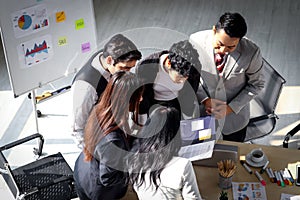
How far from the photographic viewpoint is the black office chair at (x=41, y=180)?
11.1 ft

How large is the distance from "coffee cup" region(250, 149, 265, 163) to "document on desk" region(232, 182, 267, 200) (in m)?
0.16

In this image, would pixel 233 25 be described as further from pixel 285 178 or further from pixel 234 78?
pixel 285 178

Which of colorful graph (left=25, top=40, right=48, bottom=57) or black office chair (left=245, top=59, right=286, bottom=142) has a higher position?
colorful graph (left=25, top=40, right=48, bottom=57)

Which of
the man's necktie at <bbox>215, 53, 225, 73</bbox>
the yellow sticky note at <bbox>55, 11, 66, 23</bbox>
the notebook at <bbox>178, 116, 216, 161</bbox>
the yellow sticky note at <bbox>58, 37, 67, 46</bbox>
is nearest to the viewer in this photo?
the notebook at <bbox>178, 116, 216, 161</bbox>

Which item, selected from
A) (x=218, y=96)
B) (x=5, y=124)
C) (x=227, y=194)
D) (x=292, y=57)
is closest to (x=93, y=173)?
(x=227, y=194)

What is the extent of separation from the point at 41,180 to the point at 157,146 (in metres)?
1.20

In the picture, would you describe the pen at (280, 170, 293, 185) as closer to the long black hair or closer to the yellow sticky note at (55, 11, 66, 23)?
the long black hair

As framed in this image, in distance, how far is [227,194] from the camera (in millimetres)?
3051

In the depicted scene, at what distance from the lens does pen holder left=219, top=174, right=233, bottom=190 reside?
305 cm

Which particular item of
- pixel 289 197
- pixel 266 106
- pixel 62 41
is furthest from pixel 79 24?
pixel 289 197

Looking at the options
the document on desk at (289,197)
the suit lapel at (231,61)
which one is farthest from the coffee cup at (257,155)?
the suit lapel at (231,61)

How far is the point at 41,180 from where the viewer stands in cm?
356

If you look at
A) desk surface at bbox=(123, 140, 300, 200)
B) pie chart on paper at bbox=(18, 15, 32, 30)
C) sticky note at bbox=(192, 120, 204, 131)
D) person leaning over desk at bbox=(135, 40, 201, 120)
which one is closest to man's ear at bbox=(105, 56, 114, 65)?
person leaning over desk at bbox=(135, 40, 201, 120)

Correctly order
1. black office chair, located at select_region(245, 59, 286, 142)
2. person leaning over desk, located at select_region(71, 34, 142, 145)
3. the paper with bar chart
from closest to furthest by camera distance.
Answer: person leaning over desk, located at select_region(71, 34, 142, 145), black office chair, located at select_region(245, 59, 286, 142), the paper with bar chart
